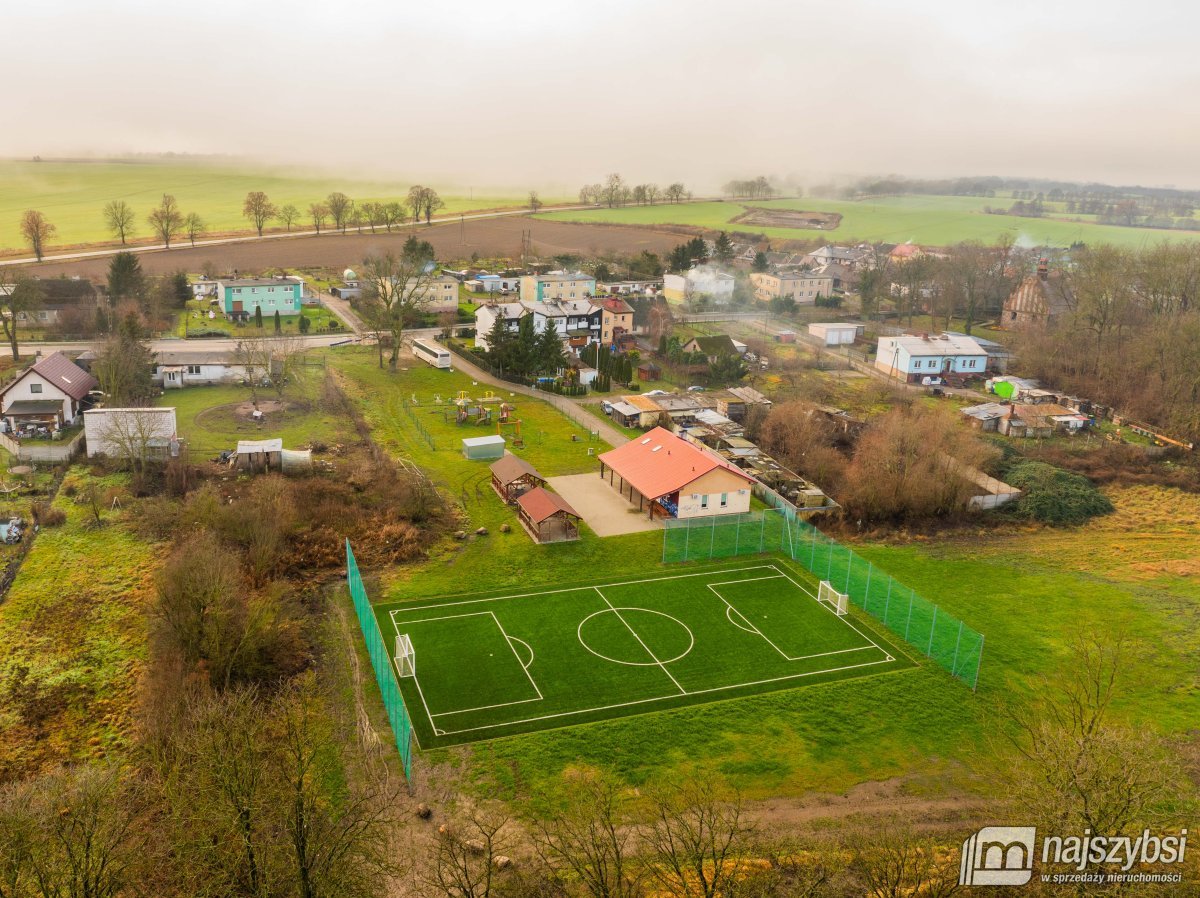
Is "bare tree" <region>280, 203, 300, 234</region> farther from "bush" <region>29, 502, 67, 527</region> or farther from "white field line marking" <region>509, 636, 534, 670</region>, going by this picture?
"white field line marking" <region>509, 636, 534, 670</region>

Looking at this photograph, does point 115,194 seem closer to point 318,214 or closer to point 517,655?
point 318,214

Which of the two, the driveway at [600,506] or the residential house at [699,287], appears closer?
the driveway at [600,506]

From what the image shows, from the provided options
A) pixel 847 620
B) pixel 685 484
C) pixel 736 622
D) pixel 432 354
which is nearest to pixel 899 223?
pixel 432 354

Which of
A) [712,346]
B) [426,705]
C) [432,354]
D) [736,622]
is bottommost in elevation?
[426,705]

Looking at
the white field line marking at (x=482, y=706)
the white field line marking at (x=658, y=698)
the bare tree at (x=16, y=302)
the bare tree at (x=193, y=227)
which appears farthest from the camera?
the bare tree at (x=193, y=227)

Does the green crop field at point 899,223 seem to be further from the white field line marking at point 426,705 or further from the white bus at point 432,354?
the white field line marking at point 426,705

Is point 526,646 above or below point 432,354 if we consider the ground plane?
below

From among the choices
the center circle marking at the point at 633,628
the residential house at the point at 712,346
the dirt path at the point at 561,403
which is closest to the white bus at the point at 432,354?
the dirt path at the point at 561,403

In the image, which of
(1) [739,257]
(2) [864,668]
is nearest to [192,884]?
(2) [864,668]
